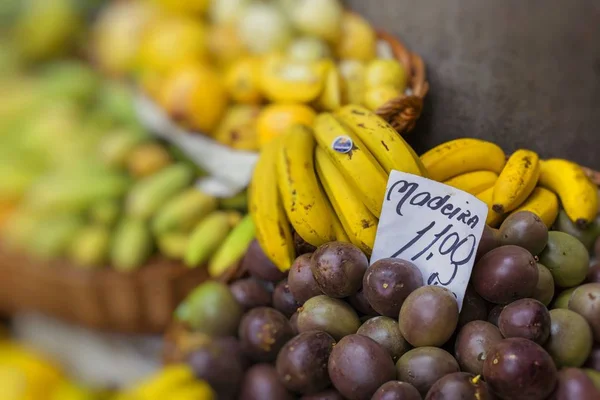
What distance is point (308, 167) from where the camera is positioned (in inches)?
39.8

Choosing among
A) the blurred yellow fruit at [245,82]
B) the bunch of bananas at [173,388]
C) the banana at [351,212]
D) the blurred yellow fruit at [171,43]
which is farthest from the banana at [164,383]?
the blurred yellow fruit at [245,82]

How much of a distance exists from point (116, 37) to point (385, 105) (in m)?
0.47

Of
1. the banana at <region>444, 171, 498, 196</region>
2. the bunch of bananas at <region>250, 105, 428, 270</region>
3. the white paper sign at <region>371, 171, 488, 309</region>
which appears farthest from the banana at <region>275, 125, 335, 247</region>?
the banana at <region>444, 171, 498, 196</region>

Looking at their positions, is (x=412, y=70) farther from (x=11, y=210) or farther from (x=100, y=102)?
(x=11, y=210)

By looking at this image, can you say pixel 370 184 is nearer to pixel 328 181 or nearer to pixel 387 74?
pixel 328 181

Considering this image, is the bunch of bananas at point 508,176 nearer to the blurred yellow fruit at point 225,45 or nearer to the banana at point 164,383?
the banana at point 164,383

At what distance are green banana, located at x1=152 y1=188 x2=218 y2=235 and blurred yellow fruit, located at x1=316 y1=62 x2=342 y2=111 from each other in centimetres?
38

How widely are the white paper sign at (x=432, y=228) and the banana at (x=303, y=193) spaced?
11 cm

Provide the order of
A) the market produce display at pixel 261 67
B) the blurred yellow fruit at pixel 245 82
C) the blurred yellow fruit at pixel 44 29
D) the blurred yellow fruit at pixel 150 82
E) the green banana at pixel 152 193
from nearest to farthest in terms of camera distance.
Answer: the blurred yellow fruit at pixel 44 29
the blurred yellow fruit at pixel 150 82
the market produce display at pixel 261 67
the green banana at pixel 152 193
the blurred yellow fruit at pixel 245 82

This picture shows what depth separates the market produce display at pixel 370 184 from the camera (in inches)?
36.7

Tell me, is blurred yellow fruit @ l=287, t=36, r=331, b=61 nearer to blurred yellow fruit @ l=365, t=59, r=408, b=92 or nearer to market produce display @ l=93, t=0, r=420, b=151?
market produce display @ l=93, t=0, r=420, b=151

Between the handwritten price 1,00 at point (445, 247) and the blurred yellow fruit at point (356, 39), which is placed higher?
the blurred yellow fruit at point (356, 39)

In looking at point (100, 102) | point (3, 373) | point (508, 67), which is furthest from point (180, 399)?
point (508, 67)

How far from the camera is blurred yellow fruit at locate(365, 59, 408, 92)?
1237 millimetres
